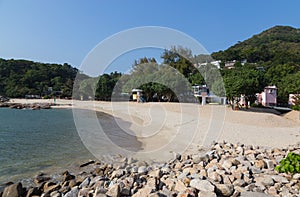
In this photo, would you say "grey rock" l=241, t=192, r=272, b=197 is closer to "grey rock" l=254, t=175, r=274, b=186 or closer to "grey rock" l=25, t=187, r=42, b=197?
"grey rock" l=254, t=175, r=274, b=186

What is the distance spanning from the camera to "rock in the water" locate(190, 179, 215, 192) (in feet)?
13.0

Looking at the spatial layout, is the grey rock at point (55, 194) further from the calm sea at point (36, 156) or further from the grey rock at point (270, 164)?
the grey rock at point (270, 164)

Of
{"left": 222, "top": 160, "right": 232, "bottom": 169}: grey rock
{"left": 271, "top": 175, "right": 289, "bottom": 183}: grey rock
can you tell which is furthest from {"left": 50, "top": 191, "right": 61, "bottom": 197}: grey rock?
{"left": 271, "top": 175, "right": 289, "bottom": 183}: grey rock

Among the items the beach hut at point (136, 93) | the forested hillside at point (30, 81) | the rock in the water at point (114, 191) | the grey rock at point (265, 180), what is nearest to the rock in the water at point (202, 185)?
the grey rock at point (265, 180)

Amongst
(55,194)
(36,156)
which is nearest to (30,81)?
(36,156)

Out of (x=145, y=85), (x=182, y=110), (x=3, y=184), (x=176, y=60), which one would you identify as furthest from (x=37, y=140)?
(x=176, y=60)

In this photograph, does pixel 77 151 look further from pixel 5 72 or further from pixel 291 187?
pixel 5 72

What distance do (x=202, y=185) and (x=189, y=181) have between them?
405mm

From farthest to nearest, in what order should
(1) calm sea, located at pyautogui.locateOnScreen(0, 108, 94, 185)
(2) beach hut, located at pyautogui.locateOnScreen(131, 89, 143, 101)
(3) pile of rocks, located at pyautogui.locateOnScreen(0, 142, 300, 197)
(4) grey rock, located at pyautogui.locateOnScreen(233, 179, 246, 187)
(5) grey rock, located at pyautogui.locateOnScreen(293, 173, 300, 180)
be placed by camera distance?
(2) beach hut, located at pyautogui.locateOnScreen(131, 89, 143, 101), (1) calm sea, located at pyautogui.locateOnScreen(0, 108, 94, 185), (5) grey rock, located at pyautogui.locateOnScreen(293, 173, 300, 180), (4) grey rock, located at pyautogui.locateOnScreen(233, 179, 246, 187), (3) pile of rocks, located at pyautogui.locateOnScreen(0, 142, 300, 197)

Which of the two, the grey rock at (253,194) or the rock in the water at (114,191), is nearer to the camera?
the grey rock at (253,194)

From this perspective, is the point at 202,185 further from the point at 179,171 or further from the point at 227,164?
the point at 227,164

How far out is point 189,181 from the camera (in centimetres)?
443

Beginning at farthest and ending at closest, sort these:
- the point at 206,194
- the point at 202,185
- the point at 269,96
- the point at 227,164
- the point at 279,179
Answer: the point at 269,96 → the point at 227,164 → the point at 279,179 → the point at 202,185 → the point at 206,194

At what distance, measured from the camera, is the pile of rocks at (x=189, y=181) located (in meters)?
4.07
